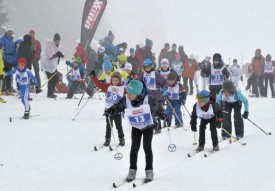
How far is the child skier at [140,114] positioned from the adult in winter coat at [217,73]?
15.4ft

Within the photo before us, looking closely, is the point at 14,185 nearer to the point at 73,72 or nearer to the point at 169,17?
the point at 73,72

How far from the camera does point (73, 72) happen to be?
15.4m

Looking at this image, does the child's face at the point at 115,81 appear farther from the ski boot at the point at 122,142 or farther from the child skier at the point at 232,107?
the child skier at the point at 232,107

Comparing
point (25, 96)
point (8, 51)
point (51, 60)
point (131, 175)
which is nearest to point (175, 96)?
point (25, 96)

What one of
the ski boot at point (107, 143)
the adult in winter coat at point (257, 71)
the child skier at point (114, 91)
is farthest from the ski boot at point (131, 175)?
the adult in winter coat at point (257, 71)

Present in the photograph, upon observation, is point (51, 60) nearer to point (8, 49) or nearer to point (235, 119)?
point (8, 49)

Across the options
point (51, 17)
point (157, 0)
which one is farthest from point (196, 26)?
point (51, 17)

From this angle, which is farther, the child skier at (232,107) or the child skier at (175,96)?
the child skier at (175,96)

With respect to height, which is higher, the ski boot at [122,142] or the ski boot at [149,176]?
the ski boot at [122,142]

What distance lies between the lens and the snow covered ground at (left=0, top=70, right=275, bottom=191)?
245 inches

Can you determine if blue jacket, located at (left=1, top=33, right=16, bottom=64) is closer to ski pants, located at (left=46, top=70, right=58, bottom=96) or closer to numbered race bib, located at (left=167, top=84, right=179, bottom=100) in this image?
ski pants, located at (left=46, top=70, right=58, bottom=96)

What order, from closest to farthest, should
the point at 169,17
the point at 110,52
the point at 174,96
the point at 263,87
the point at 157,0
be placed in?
1. the point at 174,96
2. the point at 110,52
3. the point at 263,87
4. the point at 157,0
5. the point at 169,17

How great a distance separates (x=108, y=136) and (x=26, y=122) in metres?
3.27

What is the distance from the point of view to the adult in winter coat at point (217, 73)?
35.6ft
